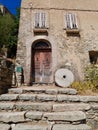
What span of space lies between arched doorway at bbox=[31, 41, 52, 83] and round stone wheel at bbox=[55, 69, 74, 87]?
1.19 m

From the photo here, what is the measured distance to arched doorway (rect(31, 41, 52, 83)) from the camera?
9.62 meters

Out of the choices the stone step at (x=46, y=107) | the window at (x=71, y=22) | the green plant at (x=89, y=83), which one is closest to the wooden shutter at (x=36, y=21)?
the window at (x=71, y=22)

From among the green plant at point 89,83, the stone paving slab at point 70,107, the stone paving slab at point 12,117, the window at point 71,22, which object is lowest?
the stone paving slab at point 12,117

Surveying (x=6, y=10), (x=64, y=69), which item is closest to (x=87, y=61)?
(x=64, y=69)

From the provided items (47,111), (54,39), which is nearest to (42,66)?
(54,39)

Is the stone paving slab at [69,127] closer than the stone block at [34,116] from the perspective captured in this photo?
Yes

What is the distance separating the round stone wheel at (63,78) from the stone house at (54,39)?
0.74 metres

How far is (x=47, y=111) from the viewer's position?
4.39m

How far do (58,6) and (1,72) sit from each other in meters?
6.80

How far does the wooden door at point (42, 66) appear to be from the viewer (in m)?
9.62

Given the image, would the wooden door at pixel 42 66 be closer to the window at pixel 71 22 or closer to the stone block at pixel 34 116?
the window at pixel 71 22

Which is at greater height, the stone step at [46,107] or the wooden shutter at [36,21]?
the wooden shutter at [36,21]

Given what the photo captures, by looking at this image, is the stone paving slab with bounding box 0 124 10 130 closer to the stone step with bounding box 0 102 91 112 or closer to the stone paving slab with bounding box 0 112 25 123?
the stone paving slab with bounding box 0 112 25 123

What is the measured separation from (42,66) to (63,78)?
1.87m
